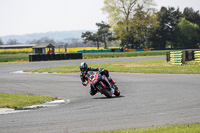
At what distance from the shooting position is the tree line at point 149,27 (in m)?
83.4

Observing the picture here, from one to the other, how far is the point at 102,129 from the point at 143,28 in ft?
269

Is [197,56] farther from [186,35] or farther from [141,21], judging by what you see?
[186,35]

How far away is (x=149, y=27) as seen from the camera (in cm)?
9556

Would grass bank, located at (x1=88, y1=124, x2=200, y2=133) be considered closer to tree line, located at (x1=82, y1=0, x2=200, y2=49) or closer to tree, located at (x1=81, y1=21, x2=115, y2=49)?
tree line, located at (x1=82, y1=0, x2=200, y2=49)

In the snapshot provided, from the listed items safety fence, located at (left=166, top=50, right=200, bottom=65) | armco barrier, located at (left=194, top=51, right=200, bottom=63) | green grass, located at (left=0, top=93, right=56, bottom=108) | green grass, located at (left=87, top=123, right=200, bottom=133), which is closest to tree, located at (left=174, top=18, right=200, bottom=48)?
safety fence, located at (left=166, top=50, right=200, bottom=65)

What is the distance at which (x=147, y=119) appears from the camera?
28.0ft

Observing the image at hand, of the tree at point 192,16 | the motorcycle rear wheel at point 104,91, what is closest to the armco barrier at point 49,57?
the motorcycle rear wheel at point 104,91

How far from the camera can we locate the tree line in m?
83.4

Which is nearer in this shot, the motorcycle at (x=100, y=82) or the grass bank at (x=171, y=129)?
the grass bank at (x=171, y=129)

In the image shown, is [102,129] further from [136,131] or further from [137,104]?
[137,104]

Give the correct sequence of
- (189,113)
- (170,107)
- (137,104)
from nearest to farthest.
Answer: (189,113), (170,107), (137,104)

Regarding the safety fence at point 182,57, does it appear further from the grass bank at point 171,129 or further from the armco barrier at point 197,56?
the grass bank at point 171,129

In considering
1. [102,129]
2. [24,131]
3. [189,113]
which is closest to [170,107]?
[189,113]

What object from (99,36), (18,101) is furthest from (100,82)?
(99,36)
